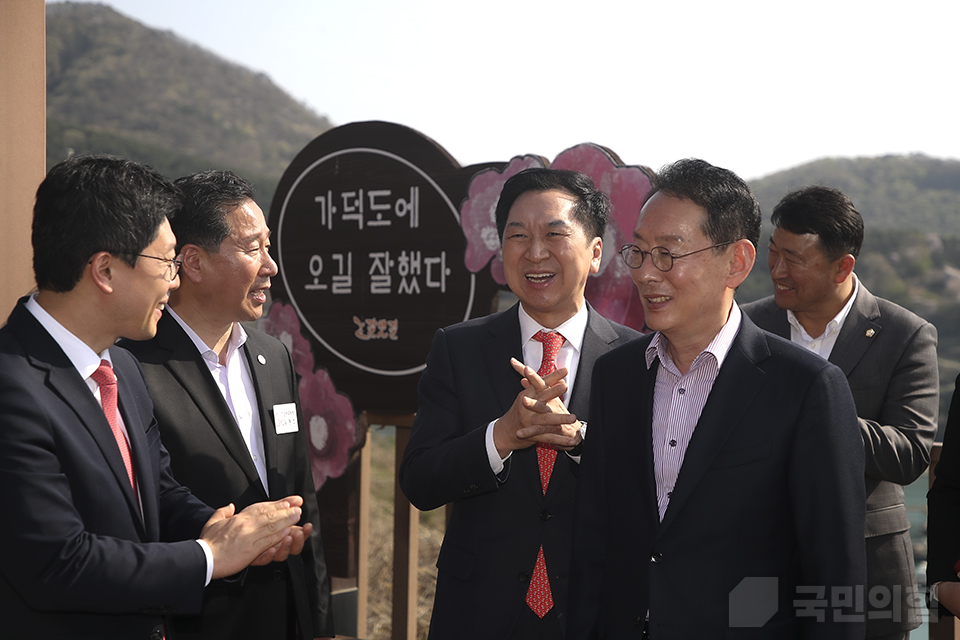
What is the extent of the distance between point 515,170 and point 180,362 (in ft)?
5.30

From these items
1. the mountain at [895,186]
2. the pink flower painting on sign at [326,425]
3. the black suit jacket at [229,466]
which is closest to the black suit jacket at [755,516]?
the black suit jacket at [229,466]

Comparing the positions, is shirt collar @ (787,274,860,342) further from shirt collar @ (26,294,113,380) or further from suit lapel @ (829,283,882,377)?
shirt collar @ (26,294,113,380)

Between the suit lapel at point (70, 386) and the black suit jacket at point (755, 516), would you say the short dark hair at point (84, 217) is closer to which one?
the suit lapel at point (70, 386)

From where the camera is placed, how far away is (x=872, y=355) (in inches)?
106

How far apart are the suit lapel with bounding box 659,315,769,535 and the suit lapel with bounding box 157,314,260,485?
55.4 inches

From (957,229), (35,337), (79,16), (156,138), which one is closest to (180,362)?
(35,337)

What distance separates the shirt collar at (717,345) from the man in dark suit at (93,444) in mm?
1029

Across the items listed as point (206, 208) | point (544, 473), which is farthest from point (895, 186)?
point (206, 208)

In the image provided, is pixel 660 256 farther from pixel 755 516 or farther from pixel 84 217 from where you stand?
pixel 84 217

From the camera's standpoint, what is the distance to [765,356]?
1.81m

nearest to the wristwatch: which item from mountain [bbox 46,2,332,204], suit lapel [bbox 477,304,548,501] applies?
suit lapel [bbox 477,304,548,501]

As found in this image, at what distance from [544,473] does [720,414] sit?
0.63m

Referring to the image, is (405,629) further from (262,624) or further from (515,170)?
(515,170)

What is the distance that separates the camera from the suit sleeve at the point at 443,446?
2047mm
